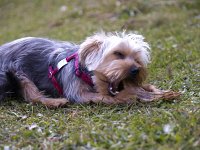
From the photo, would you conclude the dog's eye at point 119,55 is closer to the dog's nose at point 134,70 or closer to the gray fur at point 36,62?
the dog's nose at point 134,70

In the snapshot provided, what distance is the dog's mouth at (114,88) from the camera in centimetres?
543

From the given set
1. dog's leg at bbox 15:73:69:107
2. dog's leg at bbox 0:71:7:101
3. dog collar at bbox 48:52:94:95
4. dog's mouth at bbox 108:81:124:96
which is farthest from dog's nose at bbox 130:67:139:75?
dog's leg at bbox 0:71:7:101

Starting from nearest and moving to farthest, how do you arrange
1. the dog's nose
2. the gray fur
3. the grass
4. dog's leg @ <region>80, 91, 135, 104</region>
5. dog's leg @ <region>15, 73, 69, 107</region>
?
1. the grass
2. the dog's nose
3. dog's leg @ <region>80, 91, 135, 104</region>
4. dog's leg @ <region>15, 73, 69, 107</region>
5. the gray fur

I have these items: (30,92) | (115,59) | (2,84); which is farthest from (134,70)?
(2,84)

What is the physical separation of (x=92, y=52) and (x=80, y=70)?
1.10ft

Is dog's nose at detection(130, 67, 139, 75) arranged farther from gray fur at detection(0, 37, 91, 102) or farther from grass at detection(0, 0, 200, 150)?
gray fur at detection(0, 37, 91, 102)

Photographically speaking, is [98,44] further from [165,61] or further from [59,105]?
[165,61]

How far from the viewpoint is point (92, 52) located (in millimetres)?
5559

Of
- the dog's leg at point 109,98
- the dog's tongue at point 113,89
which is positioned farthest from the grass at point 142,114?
the dog's tongue at point 113,89

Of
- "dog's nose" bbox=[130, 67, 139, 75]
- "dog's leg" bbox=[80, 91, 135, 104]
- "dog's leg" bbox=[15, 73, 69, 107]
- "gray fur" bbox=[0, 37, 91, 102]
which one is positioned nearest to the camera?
"dog's nose" bbox=[130, 67, 139, 75]

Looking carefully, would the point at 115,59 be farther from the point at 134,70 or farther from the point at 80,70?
the point at 80,70

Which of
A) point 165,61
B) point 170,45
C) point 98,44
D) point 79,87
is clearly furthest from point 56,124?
point 170,45

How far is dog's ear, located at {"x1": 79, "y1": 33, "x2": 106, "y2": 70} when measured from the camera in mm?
5480

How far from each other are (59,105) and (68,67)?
1.85ft
